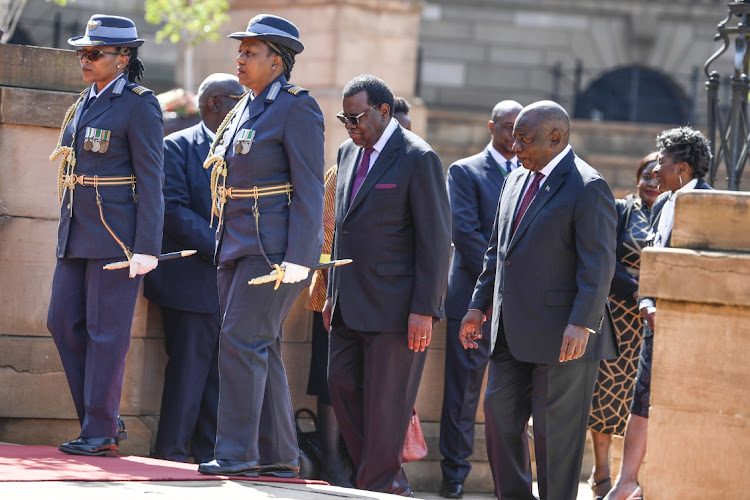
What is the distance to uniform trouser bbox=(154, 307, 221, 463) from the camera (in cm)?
796

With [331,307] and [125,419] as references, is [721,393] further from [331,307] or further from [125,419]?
[125,419]

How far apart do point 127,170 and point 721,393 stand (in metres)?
3.16

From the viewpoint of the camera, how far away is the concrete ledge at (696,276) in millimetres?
6152

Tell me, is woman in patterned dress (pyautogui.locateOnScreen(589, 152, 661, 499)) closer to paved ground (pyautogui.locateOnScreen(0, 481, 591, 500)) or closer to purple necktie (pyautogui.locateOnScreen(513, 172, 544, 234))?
purple necktie (pyautogui.locateOnScreen(513, 172, 544, 234))

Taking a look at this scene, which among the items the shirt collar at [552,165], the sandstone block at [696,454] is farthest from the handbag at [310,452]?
the sandstone block at [696,454]

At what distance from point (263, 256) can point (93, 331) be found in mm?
1123

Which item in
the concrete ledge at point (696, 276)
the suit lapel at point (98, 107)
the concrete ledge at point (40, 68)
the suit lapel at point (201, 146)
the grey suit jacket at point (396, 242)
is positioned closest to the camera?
the concrete ledge at point (696, 276)

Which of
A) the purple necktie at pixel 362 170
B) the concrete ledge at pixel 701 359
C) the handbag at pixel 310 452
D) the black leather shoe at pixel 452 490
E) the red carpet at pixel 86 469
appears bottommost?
the black leather shoe at pixel 452 490

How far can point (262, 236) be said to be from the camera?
6.46m

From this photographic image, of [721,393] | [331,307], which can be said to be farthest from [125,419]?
[721,393]

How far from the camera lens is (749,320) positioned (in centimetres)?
615

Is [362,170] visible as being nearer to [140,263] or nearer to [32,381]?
[140,263]

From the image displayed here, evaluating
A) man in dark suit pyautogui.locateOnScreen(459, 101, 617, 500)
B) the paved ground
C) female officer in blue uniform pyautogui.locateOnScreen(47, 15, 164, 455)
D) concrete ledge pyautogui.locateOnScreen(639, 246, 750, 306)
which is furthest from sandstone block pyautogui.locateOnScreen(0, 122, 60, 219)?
concrete ledge pyautogui.locateOnScreen(639, 246, 750, 306)

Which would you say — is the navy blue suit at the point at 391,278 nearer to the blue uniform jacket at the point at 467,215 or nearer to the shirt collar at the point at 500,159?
the blue uniform jacket at the point at 467,215
